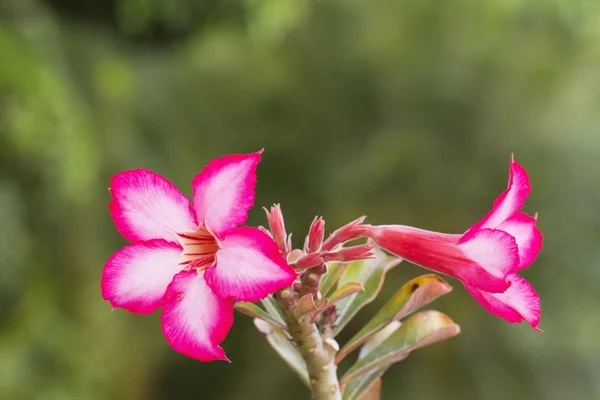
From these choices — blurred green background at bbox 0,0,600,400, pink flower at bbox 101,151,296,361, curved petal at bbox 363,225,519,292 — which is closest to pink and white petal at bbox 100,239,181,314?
pink flower at bbox 101,151,296,361

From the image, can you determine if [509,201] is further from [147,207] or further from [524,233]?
[147,207]

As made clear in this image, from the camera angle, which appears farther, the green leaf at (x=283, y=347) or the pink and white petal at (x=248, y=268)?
the green leaf at (x=283, y=347)

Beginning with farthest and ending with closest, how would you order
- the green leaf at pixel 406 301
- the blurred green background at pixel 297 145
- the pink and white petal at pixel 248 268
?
the blurred green background at pixel 297 145
the green leaf at pixel 406 301
the pink and white petal at pixel 248 268

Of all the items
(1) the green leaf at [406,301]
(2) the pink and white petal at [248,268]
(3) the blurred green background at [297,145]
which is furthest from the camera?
(3) the blurred green background at [297,145]

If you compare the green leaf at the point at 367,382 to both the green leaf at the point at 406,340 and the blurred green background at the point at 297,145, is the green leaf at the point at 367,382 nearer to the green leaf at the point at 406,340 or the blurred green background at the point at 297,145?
the green leaf at the point at 406,340

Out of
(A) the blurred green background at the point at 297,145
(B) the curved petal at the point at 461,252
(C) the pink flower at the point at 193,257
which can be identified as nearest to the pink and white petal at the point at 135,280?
(C) the pink flower at the point at 193,257

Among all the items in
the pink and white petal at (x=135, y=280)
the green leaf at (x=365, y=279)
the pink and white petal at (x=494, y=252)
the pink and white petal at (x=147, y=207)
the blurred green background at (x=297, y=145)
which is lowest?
the blurred green background at (x=297, y=145)

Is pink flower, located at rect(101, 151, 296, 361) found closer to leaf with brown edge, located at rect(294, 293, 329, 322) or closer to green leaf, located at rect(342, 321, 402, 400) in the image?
leaf with brown edge, located at rect(294, 293, 329, 322)

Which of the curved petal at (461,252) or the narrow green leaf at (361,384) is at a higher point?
the curved petal at (461,252)

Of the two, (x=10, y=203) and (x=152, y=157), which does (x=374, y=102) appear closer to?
(x=152, y=157)
